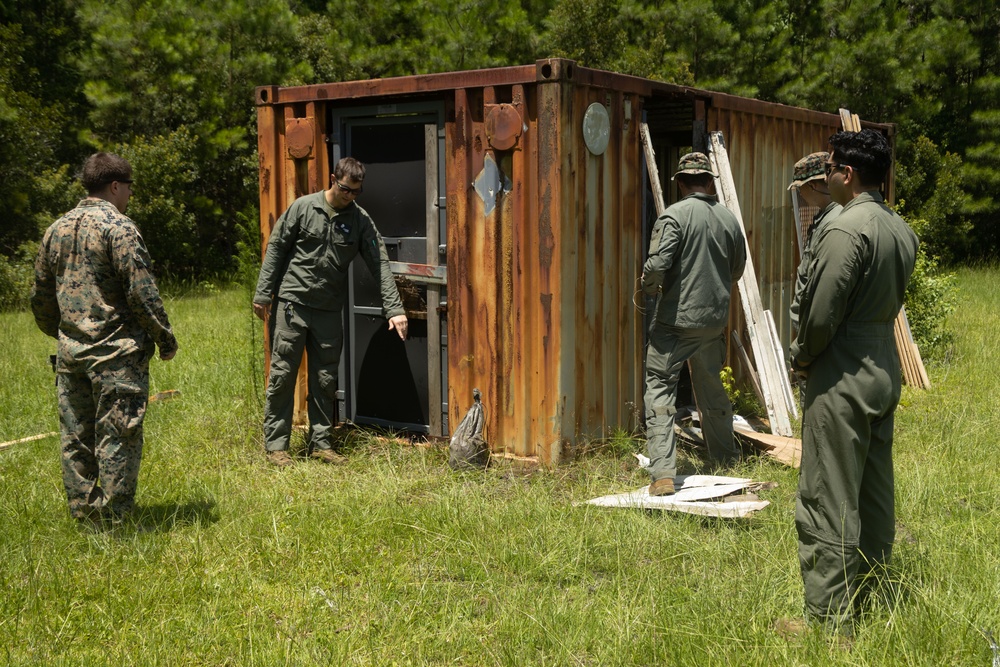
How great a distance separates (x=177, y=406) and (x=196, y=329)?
5.06 m

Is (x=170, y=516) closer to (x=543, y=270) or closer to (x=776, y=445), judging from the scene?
(x=543, y=270)

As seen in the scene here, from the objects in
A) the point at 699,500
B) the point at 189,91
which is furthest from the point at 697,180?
the point at 189,91

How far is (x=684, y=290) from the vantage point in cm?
617

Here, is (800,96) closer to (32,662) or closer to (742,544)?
(742,544)

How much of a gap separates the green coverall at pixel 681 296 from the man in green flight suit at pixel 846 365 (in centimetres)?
207

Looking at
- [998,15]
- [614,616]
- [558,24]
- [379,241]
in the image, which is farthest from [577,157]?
[998,15]

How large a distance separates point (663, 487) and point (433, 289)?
2237 millimetres

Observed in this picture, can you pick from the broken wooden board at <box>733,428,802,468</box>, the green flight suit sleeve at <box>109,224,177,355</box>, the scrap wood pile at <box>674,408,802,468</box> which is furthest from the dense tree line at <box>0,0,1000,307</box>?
the green flight suit sleeve at <box>109,224,177,355</box>

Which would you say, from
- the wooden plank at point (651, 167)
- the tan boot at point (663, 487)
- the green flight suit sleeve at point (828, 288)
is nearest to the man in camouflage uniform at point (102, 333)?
the tan boot at point (663, 487)

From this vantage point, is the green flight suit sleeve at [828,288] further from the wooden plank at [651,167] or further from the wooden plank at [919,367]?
the wooden plank at [919,367]

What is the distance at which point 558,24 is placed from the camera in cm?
2048

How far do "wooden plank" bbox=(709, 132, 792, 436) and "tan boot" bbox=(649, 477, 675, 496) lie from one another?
6.28 feet

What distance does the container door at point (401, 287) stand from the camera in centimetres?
702

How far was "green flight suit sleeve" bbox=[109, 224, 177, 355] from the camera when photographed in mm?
5145
